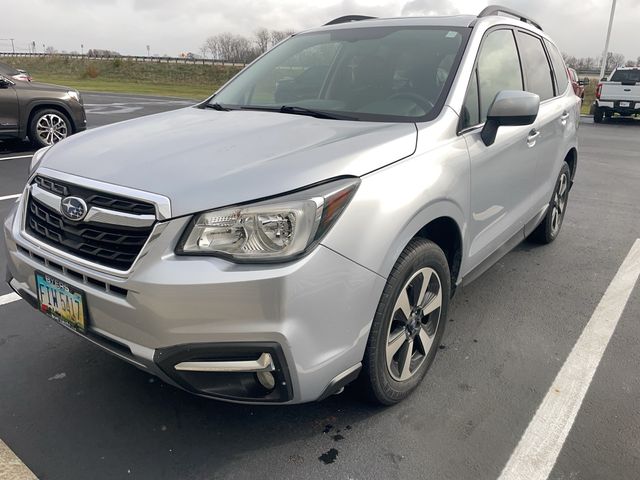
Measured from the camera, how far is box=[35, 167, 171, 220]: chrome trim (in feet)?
6.33

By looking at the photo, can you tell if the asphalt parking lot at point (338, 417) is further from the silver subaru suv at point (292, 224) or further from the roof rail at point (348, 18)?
the roof rail at point (348, 18)

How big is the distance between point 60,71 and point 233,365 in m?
62.7

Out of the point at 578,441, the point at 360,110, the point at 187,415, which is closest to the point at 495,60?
the point at 360,110

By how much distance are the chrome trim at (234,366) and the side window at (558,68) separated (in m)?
3.73

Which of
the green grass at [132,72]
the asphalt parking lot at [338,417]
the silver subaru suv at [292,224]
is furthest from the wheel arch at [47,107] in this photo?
the green grass at [132,72]

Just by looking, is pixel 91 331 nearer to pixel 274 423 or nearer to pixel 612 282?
pixel 274 423

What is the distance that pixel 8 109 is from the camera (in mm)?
8711

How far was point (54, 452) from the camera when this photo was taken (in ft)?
7.45

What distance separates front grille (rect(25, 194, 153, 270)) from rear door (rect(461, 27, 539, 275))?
172 cm

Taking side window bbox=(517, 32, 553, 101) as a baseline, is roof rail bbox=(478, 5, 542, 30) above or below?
above

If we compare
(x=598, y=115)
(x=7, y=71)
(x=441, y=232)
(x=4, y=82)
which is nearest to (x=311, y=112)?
(x=441, y=232)

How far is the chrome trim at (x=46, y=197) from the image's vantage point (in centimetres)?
225

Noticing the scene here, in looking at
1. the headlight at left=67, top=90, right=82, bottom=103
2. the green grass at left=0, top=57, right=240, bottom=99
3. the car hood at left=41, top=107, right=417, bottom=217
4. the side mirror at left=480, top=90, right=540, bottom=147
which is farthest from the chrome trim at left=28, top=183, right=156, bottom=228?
the green grass at left=0, top=57, right=240, bottom=99

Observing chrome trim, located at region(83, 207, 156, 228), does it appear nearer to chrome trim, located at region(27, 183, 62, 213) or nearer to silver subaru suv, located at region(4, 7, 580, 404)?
silver subaru suv, located at region(4, 7, 580, 404)
